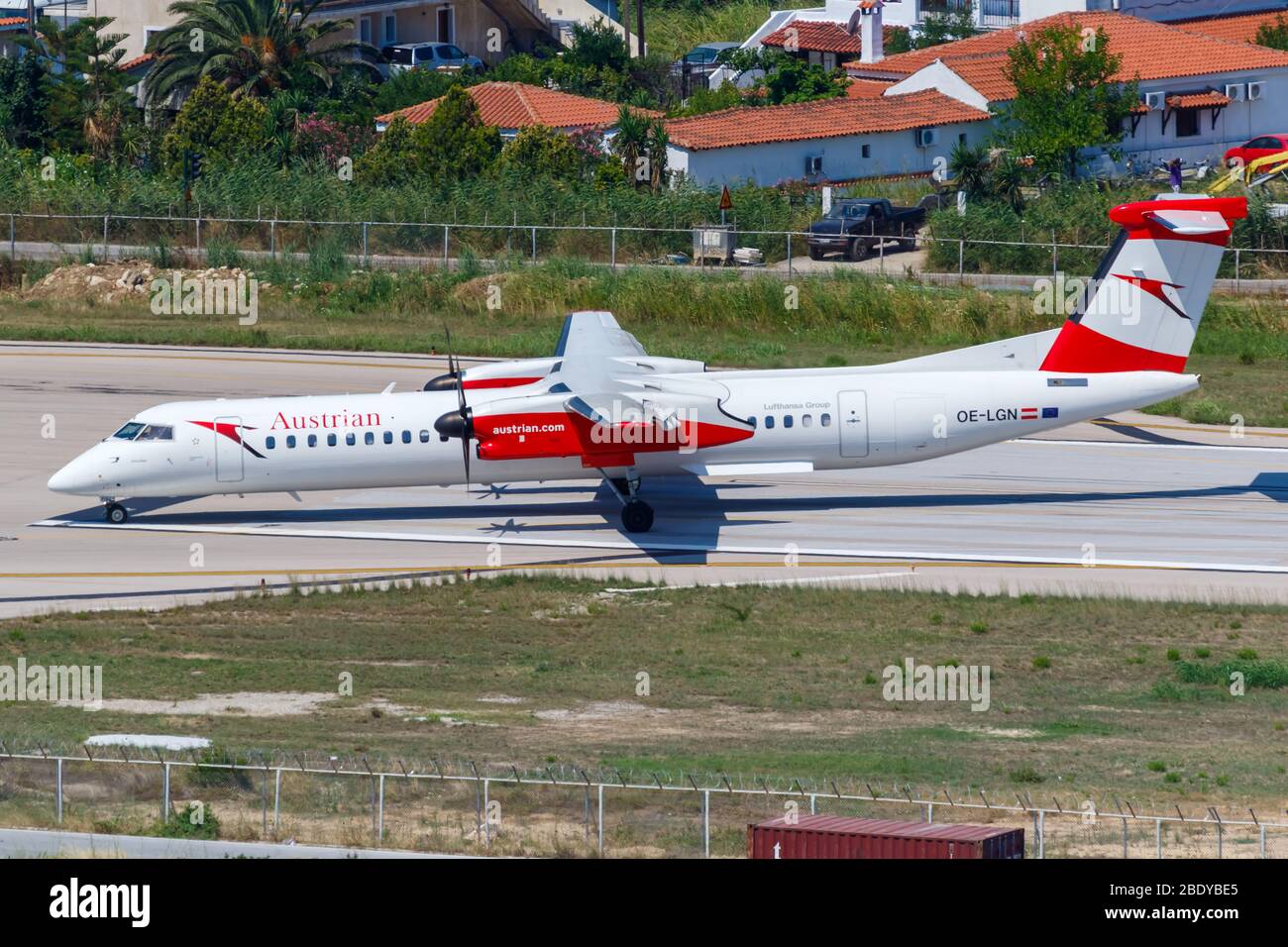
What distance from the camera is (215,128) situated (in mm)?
80250

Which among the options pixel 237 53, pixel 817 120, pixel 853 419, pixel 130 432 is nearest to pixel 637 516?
pixel 853 419

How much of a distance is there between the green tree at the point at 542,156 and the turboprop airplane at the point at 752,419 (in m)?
39.7

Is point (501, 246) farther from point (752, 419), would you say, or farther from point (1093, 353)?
point (1093, 353)

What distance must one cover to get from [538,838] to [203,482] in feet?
64.6

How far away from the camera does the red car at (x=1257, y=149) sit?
81.1 meters

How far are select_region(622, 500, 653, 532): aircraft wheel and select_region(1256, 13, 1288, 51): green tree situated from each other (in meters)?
78.4

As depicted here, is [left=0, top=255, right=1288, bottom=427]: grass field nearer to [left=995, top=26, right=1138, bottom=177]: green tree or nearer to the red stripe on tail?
the red stripe on tail

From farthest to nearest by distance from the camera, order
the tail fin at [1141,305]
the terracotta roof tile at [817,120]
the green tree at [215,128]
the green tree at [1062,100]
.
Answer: the green tree at [215,128] → the terracotta roof tile at [817,120] → the green tree at [1062,100] → the tail fin at [1141,305]

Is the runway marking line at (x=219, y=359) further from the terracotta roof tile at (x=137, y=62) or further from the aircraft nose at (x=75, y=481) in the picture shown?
the terracotta roof tile at (x=137, y=62)

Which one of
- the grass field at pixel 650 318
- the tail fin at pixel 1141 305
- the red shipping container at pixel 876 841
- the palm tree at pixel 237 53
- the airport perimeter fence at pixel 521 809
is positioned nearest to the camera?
the red shipping container at pixel 876 841

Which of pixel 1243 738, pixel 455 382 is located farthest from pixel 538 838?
pixel 455 382

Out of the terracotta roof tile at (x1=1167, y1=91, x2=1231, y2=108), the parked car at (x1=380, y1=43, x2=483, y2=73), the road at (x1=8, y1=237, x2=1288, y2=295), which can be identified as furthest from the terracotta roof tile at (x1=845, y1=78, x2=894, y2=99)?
the road at (x1=8, y1=237, x2=1288, y2=295)

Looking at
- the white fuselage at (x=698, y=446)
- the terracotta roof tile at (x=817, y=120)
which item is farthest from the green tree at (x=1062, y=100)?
the white fuselage at (x=698, y=446)
